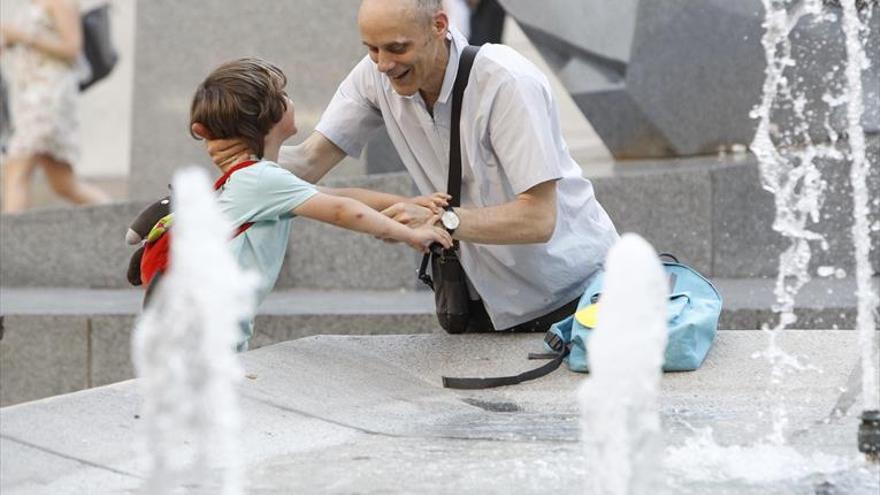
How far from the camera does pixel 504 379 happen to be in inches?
203

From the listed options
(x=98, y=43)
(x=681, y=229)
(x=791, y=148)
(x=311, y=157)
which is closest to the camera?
(x=311, y=157)

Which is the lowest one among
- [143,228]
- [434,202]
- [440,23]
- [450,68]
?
[143,228]

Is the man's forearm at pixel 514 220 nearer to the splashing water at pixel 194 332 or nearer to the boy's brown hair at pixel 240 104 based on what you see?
the boy's brown hair at pixel 240 104

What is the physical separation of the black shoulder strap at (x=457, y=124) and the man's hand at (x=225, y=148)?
614mm

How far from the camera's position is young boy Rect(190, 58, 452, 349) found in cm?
486

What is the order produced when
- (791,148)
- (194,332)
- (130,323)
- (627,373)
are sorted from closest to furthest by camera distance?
(194,332) → (627,373) → (130,323) → (791,148)

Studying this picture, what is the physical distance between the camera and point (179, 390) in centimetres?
300

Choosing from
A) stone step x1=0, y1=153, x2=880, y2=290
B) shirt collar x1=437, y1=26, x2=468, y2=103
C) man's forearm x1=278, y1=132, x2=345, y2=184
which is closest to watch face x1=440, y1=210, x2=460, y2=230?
shirt collar x1=437, y1=26, x2=468, y2=103

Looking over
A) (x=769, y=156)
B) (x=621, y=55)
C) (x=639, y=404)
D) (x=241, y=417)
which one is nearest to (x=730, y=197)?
(x=769, y=156)

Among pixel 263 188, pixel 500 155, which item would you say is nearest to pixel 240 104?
pixel 263 188

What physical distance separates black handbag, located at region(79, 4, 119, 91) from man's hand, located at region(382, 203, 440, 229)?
6.92m

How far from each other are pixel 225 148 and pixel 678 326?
1363mm

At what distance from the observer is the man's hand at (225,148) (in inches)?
197

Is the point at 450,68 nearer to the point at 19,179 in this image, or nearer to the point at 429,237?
the point at 429,237
